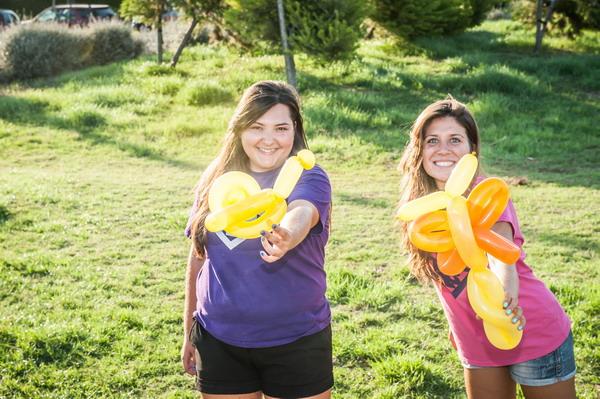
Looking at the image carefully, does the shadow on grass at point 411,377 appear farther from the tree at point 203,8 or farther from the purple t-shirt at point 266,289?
the tree at point 203,8

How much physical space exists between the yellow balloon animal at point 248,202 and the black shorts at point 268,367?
378 mm

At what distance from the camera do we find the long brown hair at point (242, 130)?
1.87 metres

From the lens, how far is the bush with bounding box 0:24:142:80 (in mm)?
13677

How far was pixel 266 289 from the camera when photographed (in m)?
1.76

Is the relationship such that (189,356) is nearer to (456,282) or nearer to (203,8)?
(456,282)

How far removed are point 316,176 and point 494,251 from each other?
537 mm

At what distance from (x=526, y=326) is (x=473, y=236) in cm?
39

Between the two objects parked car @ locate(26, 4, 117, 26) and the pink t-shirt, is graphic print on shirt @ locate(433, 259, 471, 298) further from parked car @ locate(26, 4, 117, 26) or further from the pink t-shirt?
parked car @ locate(26, 4, 117, 26)

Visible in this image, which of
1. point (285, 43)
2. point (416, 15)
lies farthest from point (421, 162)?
point (416, 15)

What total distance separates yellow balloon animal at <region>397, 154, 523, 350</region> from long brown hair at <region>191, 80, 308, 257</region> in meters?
0.46

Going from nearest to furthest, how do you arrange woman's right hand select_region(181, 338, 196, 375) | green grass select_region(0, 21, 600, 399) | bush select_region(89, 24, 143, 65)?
1. woman's right hand select_region(181, 338, 196, 375)
2. green grass select_region(0, 21, 600, 399)
3. bush select_region(89, 24, 143, 65)

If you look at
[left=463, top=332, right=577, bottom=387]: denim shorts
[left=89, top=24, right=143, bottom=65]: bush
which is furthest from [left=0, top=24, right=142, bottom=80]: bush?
[left=463, top=332, right=577, bottom=387]: denim shorts

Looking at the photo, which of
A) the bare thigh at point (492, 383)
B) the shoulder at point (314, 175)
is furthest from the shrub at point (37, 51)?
the bare thigh at point (492, 383)

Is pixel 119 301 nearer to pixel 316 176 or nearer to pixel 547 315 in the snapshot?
pixel 316 176
